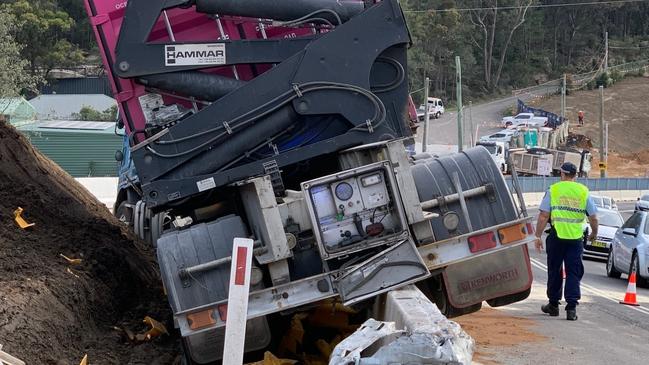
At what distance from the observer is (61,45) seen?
72.1m

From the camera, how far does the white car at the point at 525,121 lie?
264ft

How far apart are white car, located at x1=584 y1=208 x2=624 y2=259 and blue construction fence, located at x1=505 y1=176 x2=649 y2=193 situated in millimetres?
22749

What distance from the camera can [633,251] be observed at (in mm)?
19828

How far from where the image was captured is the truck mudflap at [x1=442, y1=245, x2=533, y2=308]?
9781 mm

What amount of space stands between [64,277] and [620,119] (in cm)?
8542

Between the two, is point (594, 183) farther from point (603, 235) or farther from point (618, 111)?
point (618, 111)

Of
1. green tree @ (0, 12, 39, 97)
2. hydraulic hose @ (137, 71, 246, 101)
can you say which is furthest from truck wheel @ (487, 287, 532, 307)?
green tree @ (0, 12, 39, 97)

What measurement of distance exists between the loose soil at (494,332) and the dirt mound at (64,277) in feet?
9.84

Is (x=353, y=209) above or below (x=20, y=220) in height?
above

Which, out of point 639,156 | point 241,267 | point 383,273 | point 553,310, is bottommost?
point 639,156

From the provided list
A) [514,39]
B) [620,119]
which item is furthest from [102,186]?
[514,39]

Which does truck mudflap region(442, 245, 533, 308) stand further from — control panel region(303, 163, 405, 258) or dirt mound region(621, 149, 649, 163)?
dirt mound region(621, 149, 649, 163)

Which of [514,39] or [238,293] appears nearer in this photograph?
[238,293]

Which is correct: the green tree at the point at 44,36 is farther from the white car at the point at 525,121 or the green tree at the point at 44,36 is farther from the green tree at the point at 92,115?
the white car at the point at 525,121
